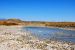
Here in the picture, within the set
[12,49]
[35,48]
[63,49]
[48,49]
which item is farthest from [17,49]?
[63,49]

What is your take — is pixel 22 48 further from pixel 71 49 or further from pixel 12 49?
pixel 71 49

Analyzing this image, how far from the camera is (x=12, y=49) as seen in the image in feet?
47.4

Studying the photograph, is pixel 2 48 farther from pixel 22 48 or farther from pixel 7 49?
pixel 22 48

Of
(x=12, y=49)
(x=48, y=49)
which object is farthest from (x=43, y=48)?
(x=12, y=49)

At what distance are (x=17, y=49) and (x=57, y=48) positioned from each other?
3.34 metres

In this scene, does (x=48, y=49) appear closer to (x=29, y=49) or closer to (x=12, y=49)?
(x=29, y=49)

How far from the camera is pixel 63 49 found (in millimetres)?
14828

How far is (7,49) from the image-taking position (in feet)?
47.3

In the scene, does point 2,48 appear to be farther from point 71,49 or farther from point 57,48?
point 71,49

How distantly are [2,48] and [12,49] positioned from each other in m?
0.91

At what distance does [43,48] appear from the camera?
49.4 feet

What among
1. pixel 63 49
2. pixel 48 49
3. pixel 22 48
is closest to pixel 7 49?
pixel 22 48

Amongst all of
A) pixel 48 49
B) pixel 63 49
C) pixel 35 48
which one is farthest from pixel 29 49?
pixel 63 49

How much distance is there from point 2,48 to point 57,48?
4.56 metres
